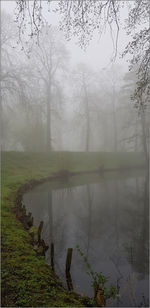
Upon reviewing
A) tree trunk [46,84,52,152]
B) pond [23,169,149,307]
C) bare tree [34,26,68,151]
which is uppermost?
bare tree [34,26,68,151]

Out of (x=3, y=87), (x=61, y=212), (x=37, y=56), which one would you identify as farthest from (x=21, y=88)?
(x=61, y=212)

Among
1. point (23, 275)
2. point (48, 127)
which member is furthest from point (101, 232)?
point (48, 127)

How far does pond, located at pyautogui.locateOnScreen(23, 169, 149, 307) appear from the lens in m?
4.81

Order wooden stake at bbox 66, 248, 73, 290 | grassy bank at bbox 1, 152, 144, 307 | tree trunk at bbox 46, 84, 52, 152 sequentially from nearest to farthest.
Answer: grassy bank at bbox 1, 152, 144, 307 < wooden stake at bbox 66, 248, 73, 290 < tree trunk at bbox 46, 84, 52, 152

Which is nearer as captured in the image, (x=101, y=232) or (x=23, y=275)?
(x=23, y=275)

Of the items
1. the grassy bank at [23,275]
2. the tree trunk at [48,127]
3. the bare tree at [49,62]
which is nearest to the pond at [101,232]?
the grassy bank at [23,275]

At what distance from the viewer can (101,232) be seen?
776cm

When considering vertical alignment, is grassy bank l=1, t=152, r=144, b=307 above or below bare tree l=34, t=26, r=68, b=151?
below

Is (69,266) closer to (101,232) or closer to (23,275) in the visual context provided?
(23,275)

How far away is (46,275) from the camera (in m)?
4.20

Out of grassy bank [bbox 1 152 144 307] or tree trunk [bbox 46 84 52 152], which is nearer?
grassy bank [bbox 1 152 144 307]

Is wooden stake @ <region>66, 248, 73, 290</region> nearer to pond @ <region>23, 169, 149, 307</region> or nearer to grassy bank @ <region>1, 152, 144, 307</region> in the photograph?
pond @ <region>23, 169, 149, 307</region>

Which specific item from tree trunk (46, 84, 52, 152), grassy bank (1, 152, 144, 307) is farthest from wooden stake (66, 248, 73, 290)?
tree trunk (46, 84, 52, 152)

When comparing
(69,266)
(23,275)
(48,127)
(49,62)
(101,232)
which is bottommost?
(101,232)
